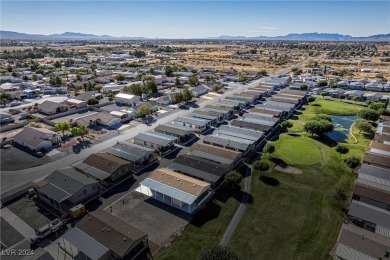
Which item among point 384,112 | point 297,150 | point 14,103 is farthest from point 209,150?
point 14,103

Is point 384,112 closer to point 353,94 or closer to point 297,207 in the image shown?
point 353,94

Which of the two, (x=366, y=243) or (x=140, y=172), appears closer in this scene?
(x=366, y=243)

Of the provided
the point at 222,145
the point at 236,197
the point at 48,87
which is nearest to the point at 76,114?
the point at 48,87

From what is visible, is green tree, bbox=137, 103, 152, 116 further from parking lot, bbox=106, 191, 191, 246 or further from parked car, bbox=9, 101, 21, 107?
parked car, bbox=9, 101, 21, 107

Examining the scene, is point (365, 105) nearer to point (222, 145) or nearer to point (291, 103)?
point (291, 103)

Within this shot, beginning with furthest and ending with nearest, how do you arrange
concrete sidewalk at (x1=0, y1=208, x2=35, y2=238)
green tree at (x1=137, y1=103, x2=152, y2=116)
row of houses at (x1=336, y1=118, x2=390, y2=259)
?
green tree at (x1=137, y1=103, x2=152, y2=116) → concrete sidewalk at (x1=0, y1=208, x2=35, y2=238) → row of houses at (x1=336, y1=118, x2=390, y2=259)

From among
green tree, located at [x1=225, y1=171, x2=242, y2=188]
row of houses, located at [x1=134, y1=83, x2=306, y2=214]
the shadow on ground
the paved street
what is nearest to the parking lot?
row of houses, located at [x1=134, y1=83, x2=306, y2=214]

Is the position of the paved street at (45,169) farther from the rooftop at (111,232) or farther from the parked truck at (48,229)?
the rooftop at (111,232)
